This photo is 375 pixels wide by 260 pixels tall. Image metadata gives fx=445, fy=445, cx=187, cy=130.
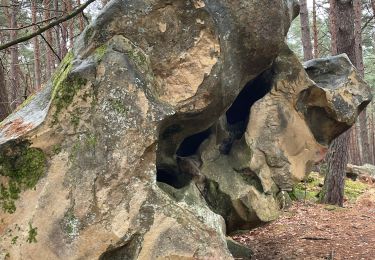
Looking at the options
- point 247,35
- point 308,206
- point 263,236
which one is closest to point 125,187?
point 247,35

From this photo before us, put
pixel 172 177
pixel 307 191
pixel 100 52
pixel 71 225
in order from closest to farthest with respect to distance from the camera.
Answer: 1. pixel 71 225
2. pixel 100 52
3. pixel 172 177
4. pixel 307 191

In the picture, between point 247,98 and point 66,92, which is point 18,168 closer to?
point 66,92

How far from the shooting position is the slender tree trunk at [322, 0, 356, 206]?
954 centimetres

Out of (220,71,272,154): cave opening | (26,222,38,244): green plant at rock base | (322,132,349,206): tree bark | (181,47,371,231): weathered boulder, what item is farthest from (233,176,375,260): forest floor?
(26,222,38,244): green plant at rock base

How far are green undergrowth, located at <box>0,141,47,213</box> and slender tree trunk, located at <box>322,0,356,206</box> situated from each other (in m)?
7.54

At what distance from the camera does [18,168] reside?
4133mm

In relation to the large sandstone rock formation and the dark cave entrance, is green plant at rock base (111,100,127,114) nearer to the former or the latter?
the large sandstone rock formation

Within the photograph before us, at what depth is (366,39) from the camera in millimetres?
24625

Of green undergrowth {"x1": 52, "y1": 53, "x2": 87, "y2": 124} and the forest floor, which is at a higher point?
green undergrowth {"x1": 52, "y1": 53, "x2": 87, "y2": 124}

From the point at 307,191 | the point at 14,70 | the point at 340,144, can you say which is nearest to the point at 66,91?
the point at 340,144

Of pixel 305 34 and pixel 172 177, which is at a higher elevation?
pixel 305 34

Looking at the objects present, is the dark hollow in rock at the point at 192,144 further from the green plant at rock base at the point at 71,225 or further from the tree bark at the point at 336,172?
the tree bark at the point at 336,172

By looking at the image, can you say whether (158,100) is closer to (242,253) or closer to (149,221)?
(149,221)

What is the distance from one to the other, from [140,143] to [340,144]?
276 inches
